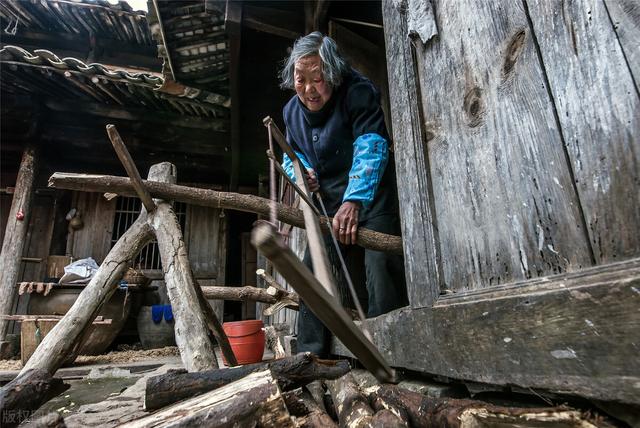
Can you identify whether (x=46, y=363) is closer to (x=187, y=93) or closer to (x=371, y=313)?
(x=371, y=313)

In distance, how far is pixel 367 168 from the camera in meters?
2.32

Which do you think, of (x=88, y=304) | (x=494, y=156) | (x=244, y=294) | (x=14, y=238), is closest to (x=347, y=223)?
(x=494, y=156)

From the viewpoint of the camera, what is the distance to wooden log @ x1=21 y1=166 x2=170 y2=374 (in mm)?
2135

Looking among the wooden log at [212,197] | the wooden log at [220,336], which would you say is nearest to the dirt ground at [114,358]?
the wooden log at [220,336]

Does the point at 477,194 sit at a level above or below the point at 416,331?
above

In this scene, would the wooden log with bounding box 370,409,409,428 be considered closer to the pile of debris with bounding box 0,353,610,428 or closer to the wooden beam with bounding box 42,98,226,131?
the pile of debris with bounding box 0,353,610,428

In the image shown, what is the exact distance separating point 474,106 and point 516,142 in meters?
0.29

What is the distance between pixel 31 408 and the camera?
4.60 feet

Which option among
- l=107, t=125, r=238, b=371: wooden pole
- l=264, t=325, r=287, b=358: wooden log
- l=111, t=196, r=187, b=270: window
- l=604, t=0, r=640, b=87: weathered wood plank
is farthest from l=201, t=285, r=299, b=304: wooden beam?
l=111, t=196, r=187, b=270: window

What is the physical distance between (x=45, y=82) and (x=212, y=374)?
6.92 m

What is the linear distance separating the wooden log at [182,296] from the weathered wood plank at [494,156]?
141 centimetres

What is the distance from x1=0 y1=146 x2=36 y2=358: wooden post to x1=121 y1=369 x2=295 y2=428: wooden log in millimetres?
6563

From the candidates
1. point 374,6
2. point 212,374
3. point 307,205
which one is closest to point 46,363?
point 212,374

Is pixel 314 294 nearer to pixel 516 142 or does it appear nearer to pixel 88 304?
pixel 516 142
